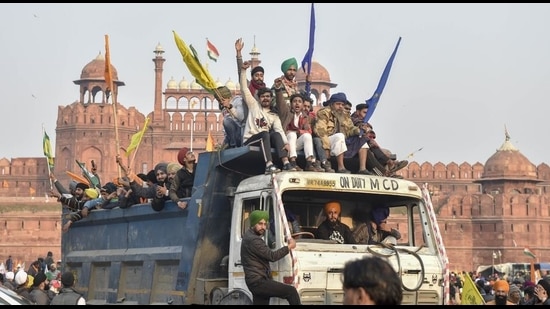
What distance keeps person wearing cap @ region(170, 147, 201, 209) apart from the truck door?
0.59 metres

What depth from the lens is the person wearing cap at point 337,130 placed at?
713 centimetres

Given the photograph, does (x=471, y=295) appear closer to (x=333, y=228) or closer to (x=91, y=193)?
(x=333, y=228)

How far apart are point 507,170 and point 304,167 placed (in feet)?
200

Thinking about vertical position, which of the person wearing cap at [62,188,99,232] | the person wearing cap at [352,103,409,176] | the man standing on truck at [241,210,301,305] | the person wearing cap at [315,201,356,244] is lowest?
the man standing on truck at [241,210,301,305]

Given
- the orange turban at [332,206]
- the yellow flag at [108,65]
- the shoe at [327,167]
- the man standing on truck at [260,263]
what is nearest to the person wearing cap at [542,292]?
the orange turban at [332,206]

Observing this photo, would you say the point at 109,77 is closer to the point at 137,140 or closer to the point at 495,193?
the point at 137,140

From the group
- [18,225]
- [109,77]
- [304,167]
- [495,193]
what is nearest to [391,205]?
[304,167]

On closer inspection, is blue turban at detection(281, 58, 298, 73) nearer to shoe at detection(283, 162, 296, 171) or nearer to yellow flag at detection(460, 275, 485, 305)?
shoe at detection(283, 162, 296, 171)

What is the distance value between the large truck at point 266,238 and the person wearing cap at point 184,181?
9 centimetres

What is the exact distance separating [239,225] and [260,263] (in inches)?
21.5

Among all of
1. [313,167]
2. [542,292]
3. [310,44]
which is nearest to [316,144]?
[313,167]

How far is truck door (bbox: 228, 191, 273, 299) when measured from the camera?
21.7 feet

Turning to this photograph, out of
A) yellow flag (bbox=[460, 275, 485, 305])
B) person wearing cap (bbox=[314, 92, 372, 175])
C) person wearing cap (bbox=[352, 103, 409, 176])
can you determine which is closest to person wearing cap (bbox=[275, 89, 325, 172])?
person wearing cap (bbox=[314, 92, 372, 175])

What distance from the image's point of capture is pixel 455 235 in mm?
59750
